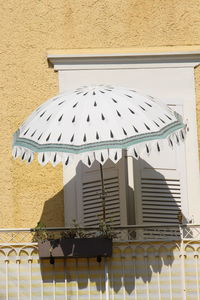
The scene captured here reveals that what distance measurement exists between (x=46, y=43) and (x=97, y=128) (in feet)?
8.63

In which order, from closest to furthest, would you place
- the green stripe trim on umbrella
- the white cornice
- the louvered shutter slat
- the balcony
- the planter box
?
the green stripe trim on umbrella, the planter box, the balcony, the louvered shutter slat, the white cornice

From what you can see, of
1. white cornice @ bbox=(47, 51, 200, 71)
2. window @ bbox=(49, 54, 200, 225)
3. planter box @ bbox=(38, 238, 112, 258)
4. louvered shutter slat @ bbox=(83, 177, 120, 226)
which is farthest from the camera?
white cornice @ bbox=(47, 51, 200, 71)

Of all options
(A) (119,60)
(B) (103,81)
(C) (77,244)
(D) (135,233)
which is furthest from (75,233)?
(A) (119,60)

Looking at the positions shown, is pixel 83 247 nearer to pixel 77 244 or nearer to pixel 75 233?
pixel 77 244

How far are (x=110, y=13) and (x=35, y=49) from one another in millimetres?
1095

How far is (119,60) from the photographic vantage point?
21.6 metres

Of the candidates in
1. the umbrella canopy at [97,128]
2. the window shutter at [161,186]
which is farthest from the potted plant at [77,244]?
the window shutter at [161,186]

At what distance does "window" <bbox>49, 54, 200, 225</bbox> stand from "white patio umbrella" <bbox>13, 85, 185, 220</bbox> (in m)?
1.45

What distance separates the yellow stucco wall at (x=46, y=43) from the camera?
69.5 feet

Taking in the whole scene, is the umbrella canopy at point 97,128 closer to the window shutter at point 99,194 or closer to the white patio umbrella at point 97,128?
the white patio umbrella at point 97,128

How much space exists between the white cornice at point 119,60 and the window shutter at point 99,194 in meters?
1.34

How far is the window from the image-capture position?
21.0 m

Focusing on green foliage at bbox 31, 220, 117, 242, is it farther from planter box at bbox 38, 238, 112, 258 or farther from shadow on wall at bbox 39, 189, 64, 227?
shadow on wall at bbox 39, 189, 64, 227

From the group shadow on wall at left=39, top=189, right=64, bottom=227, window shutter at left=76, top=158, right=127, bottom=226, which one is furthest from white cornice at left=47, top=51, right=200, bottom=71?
shadow on wall at left=39, top=189, right=64, bottom=227
